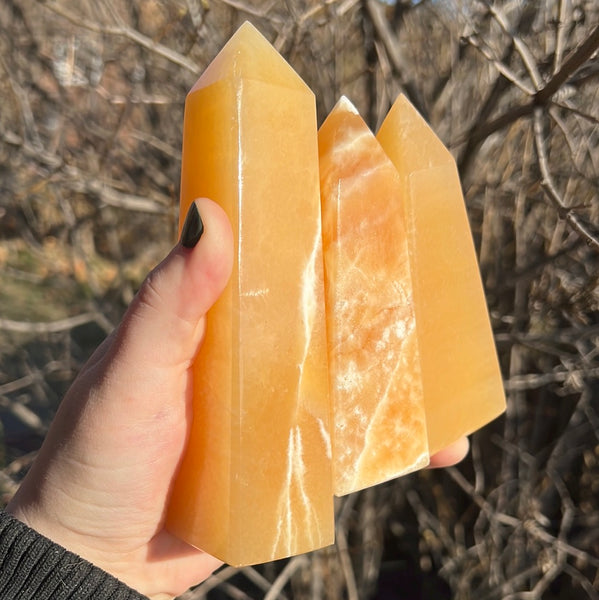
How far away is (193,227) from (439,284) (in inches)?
22.0

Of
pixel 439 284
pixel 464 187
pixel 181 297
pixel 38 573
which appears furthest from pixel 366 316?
pixel 464 187

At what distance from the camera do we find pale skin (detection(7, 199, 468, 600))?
3.11 feet

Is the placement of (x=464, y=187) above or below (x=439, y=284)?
below

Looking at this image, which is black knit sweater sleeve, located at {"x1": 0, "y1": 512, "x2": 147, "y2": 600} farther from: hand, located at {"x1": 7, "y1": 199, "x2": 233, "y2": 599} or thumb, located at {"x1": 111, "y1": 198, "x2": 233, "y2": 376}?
thumb, located at {"x1": 111, "y1": 198, "x2": 233, "y2": 376}

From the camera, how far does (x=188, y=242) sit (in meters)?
0.92

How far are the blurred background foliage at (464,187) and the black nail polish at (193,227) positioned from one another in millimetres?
1068

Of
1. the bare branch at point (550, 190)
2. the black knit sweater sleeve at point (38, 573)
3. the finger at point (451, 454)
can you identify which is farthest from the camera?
the finger at point (451, 454)

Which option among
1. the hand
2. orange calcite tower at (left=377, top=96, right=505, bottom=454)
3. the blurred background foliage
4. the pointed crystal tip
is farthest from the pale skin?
the blurred background foliage

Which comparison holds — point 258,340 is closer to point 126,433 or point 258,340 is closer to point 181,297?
point 181,297

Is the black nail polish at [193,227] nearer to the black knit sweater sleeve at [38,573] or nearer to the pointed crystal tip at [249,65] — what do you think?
the pointed crystal tip at [249,65]

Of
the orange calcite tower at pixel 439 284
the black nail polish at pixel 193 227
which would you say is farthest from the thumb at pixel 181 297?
the orange calcite tower at pixel 439 284

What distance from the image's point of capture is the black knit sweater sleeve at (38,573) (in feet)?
3.26

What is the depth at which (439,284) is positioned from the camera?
1212 millimetres

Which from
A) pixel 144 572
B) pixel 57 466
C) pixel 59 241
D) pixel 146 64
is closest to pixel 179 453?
pixel 57 466
